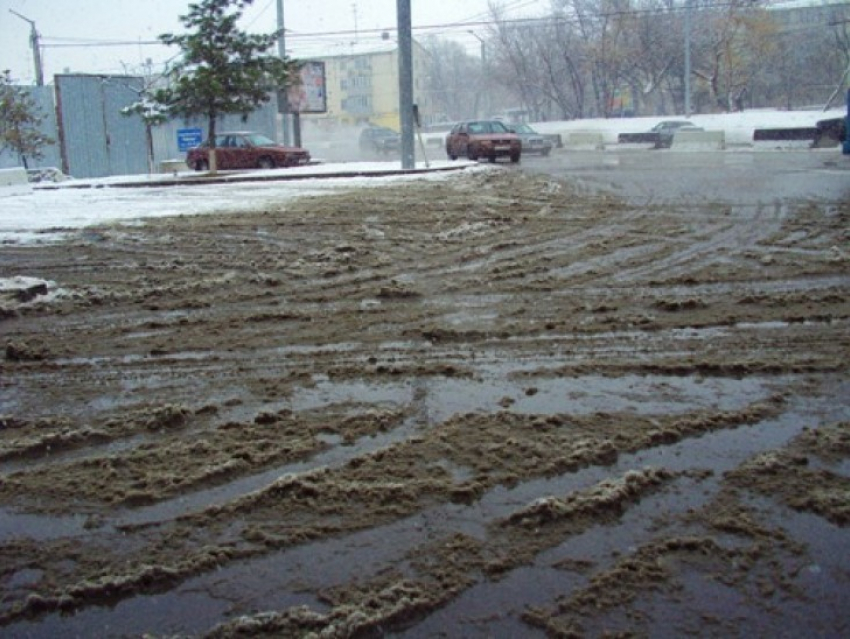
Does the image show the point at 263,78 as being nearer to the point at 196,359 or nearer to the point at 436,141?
the point at 196,359

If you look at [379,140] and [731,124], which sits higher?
[731,124]

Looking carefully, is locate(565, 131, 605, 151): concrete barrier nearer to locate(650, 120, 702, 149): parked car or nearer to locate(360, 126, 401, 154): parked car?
A: locate(650, 120, 702, 149): parked car

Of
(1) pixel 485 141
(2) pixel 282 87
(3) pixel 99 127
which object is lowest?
(1) pixel 485 141

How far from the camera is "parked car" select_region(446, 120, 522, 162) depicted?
31281 mm

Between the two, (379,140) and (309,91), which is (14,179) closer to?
(309,91)

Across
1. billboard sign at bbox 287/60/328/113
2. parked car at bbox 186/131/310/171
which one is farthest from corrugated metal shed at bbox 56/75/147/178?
billboard sign at bbox 287/60/328/113

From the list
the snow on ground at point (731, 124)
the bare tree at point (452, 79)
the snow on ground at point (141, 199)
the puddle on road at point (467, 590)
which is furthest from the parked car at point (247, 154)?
the bare tree at point (452, 79)

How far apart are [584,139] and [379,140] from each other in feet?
46.0

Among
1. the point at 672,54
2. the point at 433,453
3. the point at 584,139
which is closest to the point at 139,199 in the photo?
the point at 433,453

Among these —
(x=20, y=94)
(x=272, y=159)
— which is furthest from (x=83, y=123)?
(x=272, y=159)

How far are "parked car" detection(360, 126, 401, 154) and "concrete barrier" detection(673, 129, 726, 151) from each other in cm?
1949

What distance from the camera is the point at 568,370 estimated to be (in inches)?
207

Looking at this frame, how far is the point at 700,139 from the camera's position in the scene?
3994cm

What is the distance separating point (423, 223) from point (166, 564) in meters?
9.85
